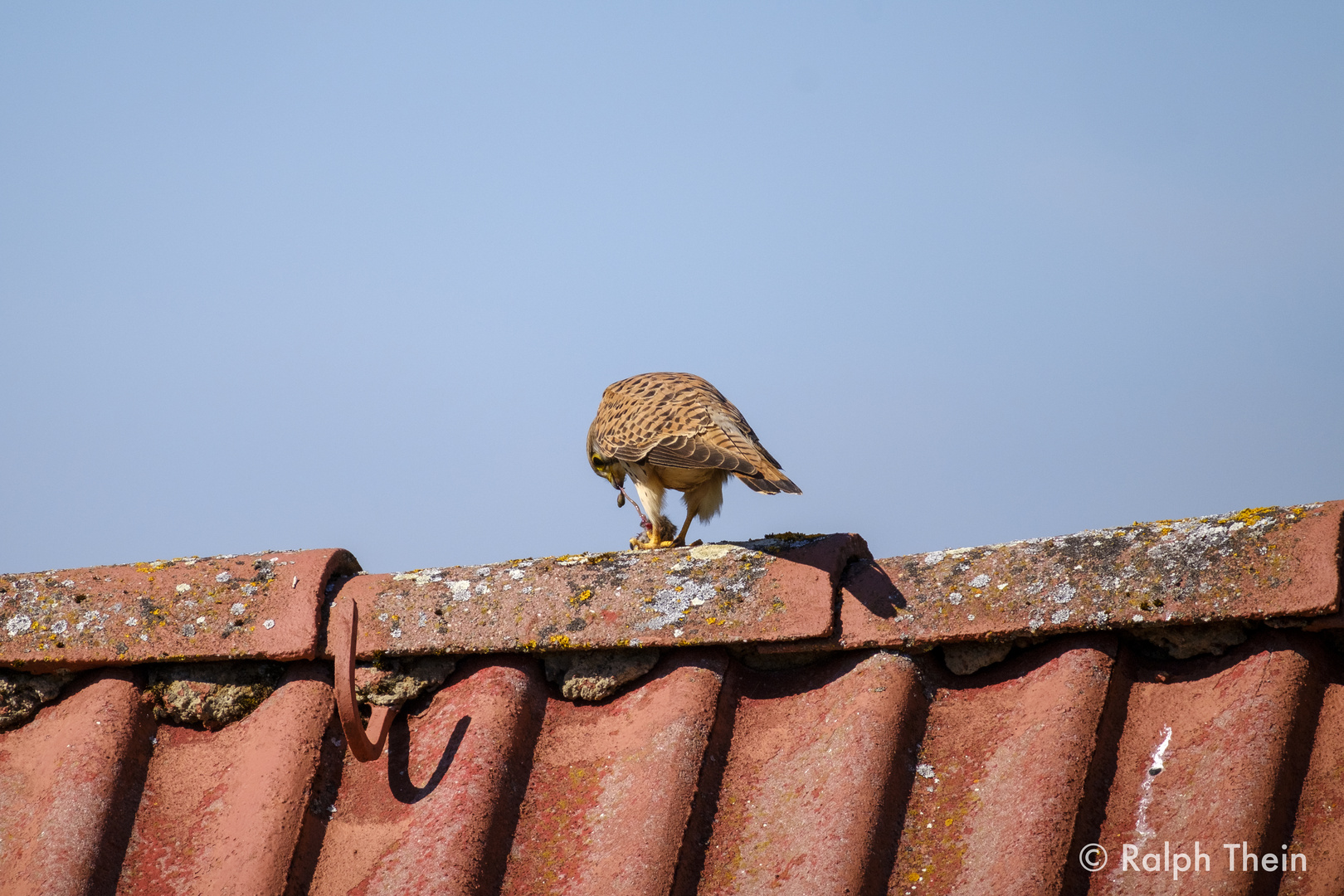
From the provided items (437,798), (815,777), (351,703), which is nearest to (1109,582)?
(815,777)

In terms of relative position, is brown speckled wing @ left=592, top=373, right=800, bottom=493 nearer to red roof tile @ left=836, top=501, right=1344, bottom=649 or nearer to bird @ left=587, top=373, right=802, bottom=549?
bird @ left=587, top=373, right=802, bottom=549

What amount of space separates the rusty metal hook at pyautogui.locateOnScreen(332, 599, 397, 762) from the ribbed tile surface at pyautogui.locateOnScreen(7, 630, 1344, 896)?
0.06 meters

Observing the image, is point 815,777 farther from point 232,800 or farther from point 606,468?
point 606,468

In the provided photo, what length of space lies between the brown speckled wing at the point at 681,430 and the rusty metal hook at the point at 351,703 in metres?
1.16

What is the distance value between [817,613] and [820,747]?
0.28 m

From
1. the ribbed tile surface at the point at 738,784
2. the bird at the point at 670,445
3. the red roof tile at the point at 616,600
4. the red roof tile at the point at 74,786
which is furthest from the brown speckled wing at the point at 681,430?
the red roof tile at the point at 74,786

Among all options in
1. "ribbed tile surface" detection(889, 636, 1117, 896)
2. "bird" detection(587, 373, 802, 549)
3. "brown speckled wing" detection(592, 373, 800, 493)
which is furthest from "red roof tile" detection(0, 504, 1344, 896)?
→ "bird" detection(587, 373, 802, 549)

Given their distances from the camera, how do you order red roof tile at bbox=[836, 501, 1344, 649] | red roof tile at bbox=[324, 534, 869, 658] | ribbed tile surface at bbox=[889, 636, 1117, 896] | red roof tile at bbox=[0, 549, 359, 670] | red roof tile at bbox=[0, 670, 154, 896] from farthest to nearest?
red roof tile at bbox=[0, 549, 359, 670]
red roof tile at bbox=[324, 534, 869, 658]
red roof tile at bbox=[0, 670, 154, 896]
red roof tile at bbox=[836, 501, 1344, 649]
ribbed tile surface at bbox=[889, 636, 1117, 896]

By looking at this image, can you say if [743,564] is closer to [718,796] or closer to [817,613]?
[817,613]

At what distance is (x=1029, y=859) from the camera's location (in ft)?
5.98

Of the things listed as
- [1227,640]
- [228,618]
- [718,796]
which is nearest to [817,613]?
[718,796]

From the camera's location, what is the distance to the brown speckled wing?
3275 mm

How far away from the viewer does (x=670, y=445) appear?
373 centimetres

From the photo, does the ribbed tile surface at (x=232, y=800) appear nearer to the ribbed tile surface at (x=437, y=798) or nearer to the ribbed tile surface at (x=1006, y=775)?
the ribbed tile surface at (x=437, y=798)
